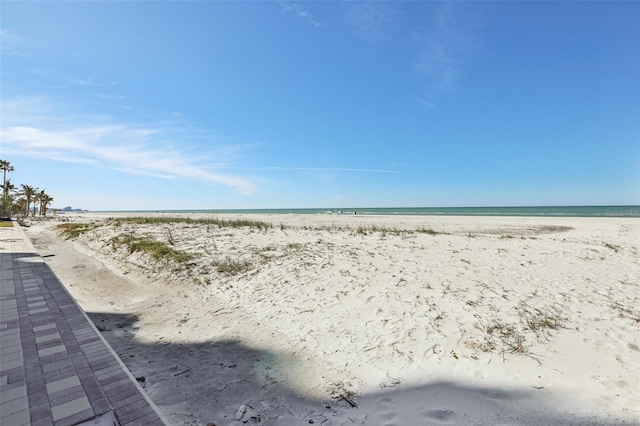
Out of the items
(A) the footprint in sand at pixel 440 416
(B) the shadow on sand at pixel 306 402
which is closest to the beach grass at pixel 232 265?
(B) the shadow on sand at pixel 306 402

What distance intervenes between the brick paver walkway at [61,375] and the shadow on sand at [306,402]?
778mm

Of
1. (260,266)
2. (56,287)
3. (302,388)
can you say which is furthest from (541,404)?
(56,287)

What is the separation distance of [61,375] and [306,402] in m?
2.85

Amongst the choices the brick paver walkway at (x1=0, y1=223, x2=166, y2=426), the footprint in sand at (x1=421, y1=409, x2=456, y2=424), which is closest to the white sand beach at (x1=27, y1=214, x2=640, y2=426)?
the footprint in sand at (x1=421, y1=409, x2=456, y2=424)

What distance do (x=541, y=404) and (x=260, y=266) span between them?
7440mm

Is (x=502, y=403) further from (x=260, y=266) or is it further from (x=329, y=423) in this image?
(x=260, y=266)

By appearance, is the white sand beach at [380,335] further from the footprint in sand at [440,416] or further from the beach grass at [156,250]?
the beach grass at [156,250]

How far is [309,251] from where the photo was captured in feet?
35.2

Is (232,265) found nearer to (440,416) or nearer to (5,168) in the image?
(440,416)

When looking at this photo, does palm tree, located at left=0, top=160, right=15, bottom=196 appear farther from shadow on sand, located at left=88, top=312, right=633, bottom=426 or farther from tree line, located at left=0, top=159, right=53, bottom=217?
shadow on sand, located at left=88, top=312, right=633, bottom=426

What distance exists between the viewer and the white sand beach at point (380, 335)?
11.5 ft

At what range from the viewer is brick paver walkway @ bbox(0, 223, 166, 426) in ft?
8.79

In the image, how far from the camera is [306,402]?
12.3 ft

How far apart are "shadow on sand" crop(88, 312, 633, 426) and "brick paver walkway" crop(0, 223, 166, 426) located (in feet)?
2.55
